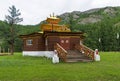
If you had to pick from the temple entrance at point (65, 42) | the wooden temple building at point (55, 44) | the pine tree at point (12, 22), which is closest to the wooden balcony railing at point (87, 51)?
the wooden temple building at point (55, 44)

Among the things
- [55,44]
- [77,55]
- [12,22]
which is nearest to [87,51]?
[77,55]

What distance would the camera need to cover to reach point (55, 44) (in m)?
35.5

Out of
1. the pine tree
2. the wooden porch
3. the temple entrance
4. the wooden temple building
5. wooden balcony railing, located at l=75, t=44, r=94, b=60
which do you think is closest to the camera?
the wooden porch

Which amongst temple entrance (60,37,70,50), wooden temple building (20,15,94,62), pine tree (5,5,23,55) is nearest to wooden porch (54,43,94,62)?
wooden temple building (20,15,94,62)

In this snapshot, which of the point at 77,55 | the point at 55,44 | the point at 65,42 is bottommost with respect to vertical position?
the point at 77,55

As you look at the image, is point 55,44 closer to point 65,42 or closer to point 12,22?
point 65,42

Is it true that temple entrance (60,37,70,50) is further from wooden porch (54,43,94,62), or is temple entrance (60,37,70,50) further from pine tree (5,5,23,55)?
pine tree (5,5,23,55)

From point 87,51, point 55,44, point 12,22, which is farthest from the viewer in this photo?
point 12,22

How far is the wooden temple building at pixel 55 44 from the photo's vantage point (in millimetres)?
32181

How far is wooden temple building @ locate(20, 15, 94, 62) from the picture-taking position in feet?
106

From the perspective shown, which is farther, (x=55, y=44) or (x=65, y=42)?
(x=65, y=42)

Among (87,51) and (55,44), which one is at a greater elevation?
(55,44)

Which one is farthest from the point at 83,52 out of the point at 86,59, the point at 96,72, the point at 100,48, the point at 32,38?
the point at 100,48

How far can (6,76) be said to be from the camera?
1881 cm
